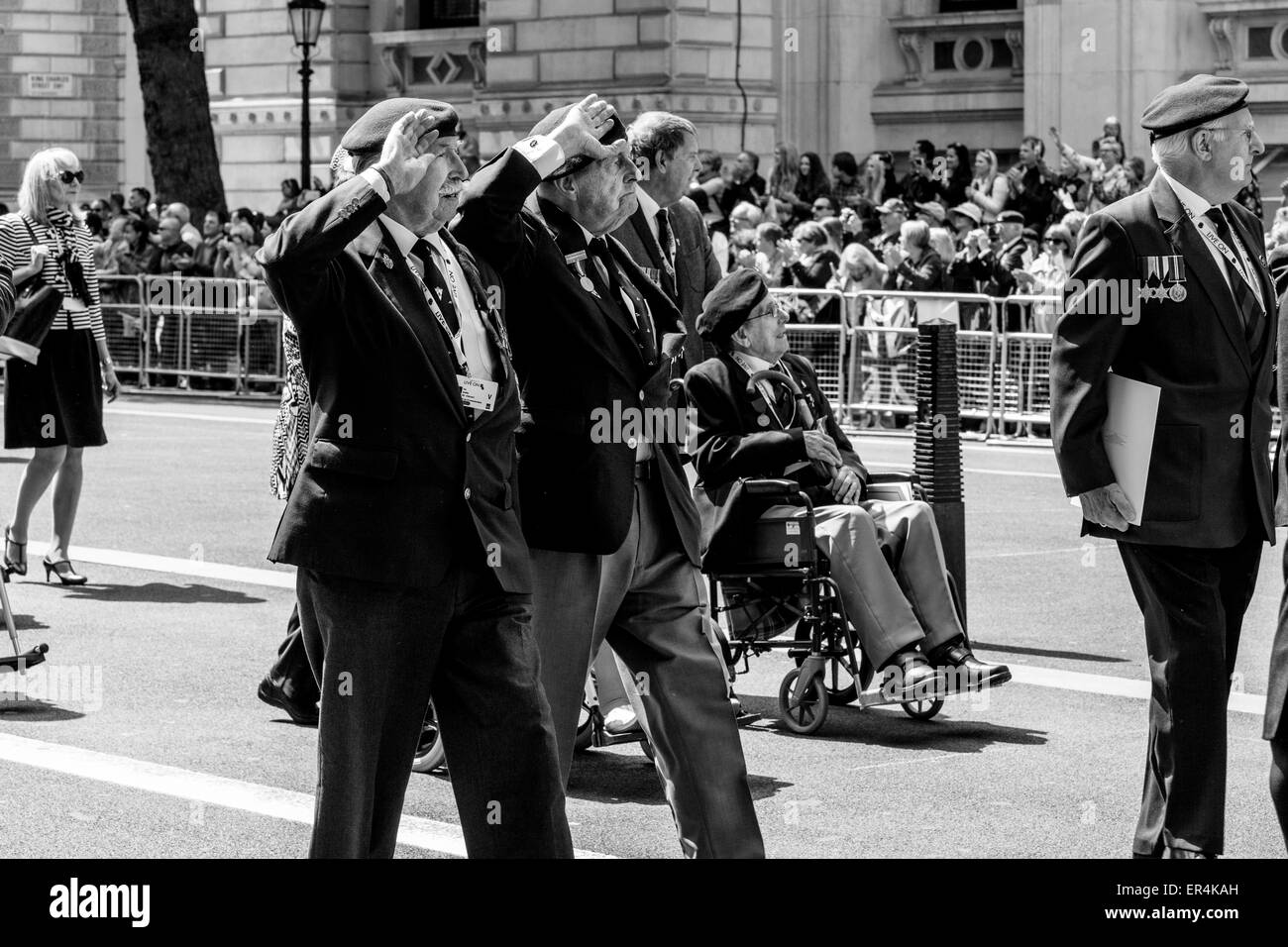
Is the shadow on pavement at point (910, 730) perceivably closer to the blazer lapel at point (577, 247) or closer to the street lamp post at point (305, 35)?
the blazer lapel at point (577, 247)

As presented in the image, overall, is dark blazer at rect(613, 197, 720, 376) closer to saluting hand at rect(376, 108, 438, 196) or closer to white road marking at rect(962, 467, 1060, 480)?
saluting hand at rect(376, 108, 438, 196)

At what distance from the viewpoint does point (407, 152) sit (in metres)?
4.96

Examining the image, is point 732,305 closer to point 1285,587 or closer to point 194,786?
point 194,786

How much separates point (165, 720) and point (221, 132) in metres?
27.5

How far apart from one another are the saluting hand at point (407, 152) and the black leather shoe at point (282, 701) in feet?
11.3

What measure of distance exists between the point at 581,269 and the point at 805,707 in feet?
9.64

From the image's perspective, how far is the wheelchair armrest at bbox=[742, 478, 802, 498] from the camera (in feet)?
27.1

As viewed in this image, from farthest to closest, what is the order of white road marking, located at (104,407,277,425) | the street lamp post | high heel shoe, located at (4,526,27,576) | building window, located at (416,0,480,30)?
building window, located at (416,0,480,30) < the street lamp post < white road marking, located at (104,407,277,425) < high heel shoe, located at (4,526,27,576)

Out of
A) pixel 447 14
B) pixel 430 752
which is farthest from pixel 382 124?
pixel 447 14

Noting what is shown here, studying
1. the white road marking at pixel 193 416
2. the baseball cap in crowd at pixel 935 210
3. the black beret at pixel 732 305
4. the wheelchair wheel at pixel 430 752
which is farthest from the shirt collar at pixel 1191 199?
the white road marking at pixel 193 416

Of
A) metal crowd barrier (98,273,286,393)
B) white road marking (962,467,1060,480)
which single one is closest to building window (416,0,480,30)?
metal crowd barrier (98,273,286,393)

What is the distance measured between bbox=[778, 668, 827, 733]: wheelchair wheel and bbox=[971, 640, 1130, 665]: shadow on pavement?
1.75 meters

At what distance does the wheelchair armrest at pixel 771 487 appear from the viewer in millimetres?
8266
